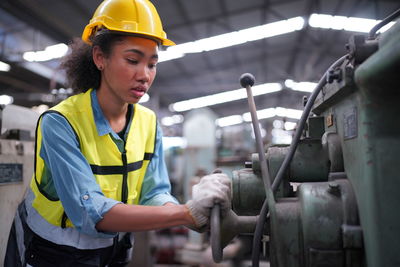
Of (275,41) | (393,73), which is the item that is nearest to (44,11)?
(393,73)

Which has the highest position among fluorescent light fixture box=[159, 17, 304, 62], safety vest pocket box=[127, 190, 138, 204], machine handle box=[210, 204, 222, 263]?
fluorescent light fixture box=[159, 17, 304, 62]

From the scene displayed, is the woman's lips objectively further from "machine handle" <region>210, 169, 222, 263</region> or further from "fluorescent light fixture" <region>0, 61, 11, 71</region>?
"fluorescent light fixture" <region>0, 61, 11, 71</region>

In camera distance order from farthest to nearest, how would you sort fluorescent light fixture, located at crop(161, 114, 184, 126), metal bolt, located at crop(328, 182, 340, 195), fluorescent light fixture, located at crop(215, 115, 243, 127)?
fluorescent light fixture, located at crop(215, 115, 243, 127)
fluorescent light fixture, located at crop(161, 114, 184, 126)
metal bolt, located at crop(328, 182, 340, 195)

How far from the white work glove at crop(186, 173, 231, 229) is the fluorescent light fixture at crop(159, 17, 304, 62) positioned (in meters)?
4.60

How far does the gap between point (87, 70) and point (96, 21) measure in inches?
8.2

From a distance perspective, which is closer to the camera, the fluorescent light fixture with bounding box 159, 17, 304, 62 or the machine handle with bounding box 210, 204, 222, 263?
the machine handle with bounding box 210, 204, 222, 263

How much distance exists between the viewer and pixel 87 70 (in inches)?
47.1

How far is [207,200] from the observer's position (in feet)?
2.60

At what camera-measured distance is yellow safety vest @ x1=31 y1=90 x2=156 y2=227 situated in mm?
972

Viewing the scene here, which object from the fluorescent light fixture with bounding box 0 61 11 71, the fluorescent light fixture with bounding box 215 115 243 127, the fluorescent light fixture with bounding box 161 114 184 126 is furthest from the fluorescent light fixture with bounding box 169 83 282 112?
the fluorescent light fixture with bounding box 0 61 11 71

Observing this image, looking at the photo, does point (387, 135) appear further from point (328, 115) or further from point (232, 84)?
point (232, 84)

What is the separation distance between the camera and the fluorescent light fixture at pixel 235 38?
17.3 feet

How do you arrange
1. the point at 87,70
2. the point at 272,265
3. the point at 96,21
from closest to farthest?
the point at 272,265
the point at 96,21
the point at 87,70

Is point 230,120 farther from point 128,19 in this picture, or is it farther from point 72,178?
point 72,178
